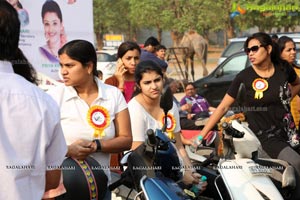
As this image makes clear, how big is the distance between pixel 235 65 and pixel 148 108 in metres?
7.19

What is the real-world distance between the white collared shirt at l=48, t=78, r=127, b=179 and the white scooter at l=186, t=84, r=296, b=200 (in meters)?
0.68

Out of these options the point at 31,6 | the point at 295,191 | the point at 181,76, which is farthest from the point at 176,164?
the point at 181,76

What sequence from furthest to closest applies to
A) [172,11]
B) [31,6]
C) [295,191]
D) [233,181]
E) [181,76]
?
[172,11] → [181,76] → [31,6] → [295,191] → [233,181]

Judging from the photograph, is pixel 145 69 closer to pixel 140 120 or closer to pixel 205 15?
pixel 140 120

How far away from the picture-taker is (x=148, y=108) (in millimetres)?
3504

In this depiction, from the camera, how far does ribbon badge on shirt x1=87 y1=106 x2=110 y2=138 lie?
9.50 feet

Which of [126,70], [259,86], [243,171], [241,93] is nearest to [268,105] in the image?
[259,86]

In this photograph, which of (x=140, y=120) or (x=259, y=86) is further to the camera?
(x=259, y=86)

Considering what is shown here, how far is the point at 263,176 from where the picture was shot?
340cm

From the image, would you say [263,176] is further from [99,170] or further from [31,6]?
[31,6]

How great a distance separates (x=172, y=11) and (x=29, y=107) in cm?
2867

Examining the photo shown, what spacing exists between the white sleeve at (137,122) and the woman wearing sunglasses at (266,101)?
677 mm

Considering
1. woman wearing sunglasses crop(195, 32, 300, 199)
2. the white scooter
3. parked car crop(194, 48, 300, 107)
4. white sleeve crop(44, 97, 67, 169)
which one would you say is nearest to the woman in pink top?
woman wearing sunglasses crop(195, 32, 300, 199)

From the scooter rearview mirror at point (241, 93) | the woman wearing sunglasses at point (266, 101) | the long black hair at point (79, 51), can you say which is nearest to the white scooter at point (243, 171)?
the scooter rearview mirror at point (241, 93)
